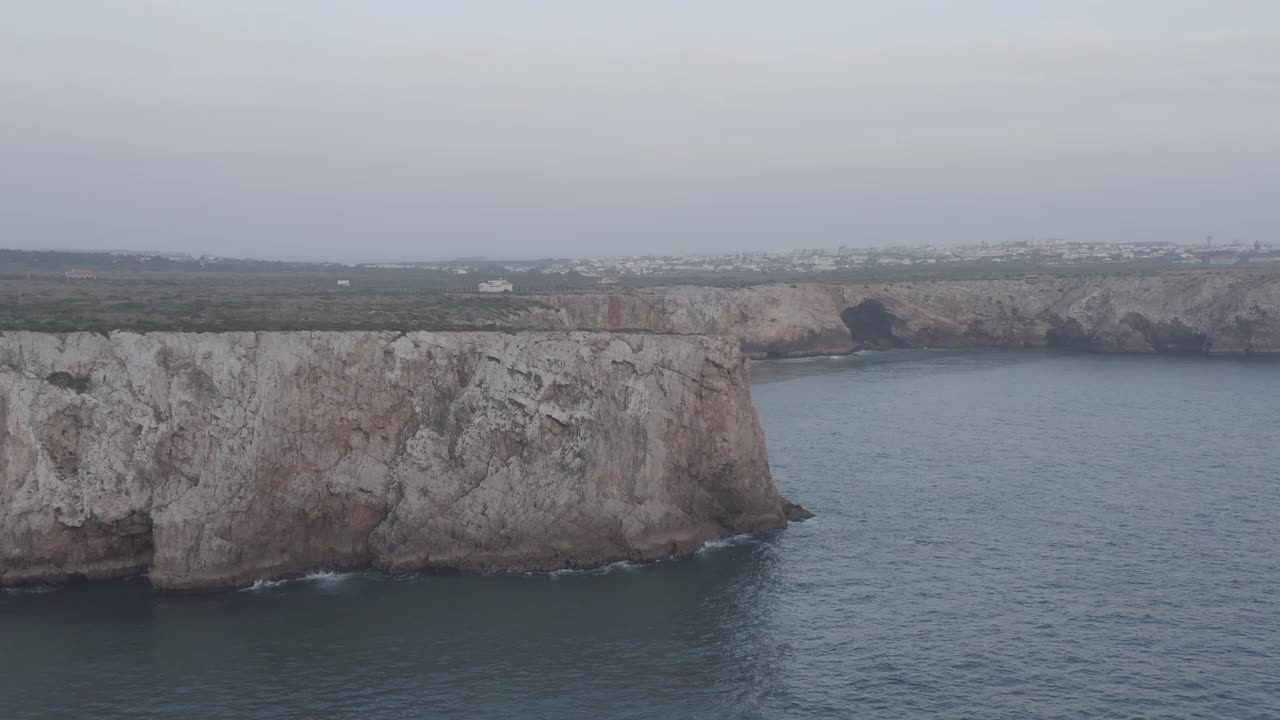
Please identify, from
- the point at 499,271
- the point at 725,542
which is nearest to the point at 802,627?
the point at 725,542

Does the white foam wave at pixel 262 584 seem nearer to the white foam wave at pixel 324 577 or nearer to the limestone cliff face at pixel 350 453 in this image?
the limestone cliff face at pixel 350 453

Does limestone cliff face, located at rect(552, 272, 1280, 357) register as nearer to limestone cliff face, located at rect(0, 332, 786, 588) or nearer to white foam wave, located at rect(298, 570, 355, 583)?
limestone cliff face, located at rect(0, 332, 786, 588)

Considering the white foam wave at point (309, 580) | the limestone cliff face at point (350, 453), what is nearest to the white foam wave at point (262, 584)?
the white foam wave at point (309, 580)

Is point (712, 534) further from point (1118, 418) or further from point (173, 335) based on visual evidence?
point (1118, 418)

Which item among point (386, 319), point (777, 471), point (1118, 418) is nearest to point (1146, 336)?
point (1118, 418)

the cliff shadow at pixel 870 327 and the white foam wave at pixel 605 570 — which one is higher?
the cliff shadow at pixel 870 327

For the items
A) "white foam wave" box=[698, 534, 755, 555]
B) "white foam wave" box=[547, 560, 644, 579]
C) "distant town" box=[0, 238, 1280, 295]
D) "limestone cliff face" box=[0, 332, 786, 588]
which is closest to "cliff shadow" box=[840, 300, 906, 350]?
"distant town" box=[0, 238, 1280, 295]
